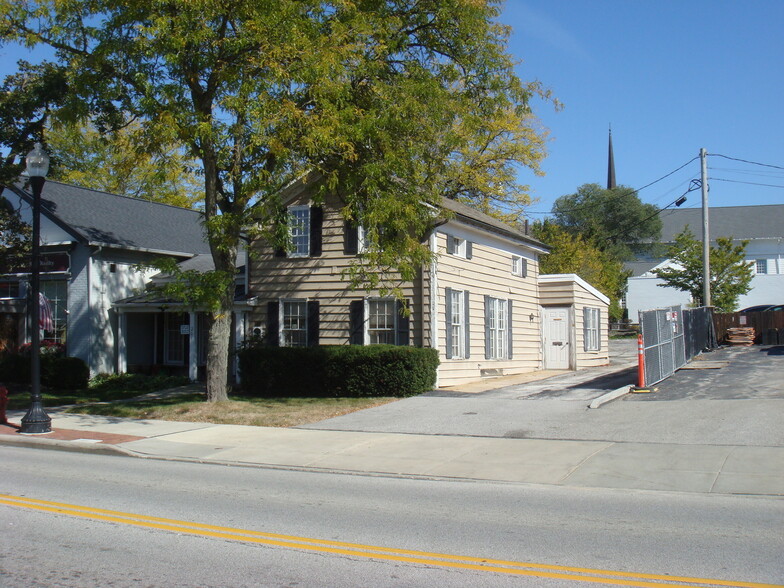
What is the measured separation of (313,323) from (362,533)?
13544 mm

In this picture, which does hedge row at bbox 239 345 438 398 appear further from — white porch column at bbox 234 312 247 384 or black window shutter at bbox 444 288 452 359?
white porch column at bbox 234 312 247 384

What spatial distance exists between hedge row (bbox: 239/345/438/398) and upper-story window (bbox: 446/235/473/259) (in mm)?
3162

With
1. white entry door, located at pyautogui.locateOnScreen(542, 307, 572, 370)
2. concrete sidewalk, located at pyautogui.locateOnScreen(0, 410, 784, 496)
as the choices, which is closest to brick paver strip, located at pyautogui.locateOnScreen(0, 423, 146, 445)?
concrete sidewalk, located at pyautogui.locateOnScreen(0, 410, 784, 496)

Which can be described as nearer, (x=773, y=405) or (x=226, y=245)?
(x=773, y=405)

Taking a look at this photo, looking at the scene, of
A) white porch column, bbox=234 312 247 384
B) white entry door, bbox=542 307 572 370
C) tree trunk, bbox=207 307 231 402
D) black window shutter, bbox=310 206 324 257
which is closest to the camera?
tree trunk, bbox=207 307 231 402

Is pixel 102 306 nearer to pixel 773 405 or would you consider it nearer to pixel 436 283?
pixel 436 283

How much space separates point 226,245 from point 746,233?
187ft

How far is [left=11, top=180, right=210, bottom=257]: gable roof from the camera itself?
24047 mm

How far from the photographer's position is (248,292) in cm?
2172

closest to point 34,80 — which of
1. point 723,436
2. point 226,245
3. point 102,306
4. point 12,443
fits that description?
point 102,306

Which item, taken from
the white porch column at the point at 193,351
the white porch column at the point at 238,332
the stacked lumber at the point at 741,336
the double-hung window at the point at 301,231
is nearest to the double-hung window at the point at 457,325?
the double-hung window at the point at 301,231

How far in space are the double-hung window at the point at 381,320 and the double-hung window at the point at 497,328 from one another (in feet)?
12.0

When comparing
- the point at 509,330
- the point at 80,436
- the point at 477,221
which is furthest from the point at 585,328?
the point at 80,436

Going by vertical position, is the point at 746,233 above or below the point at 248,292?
above
